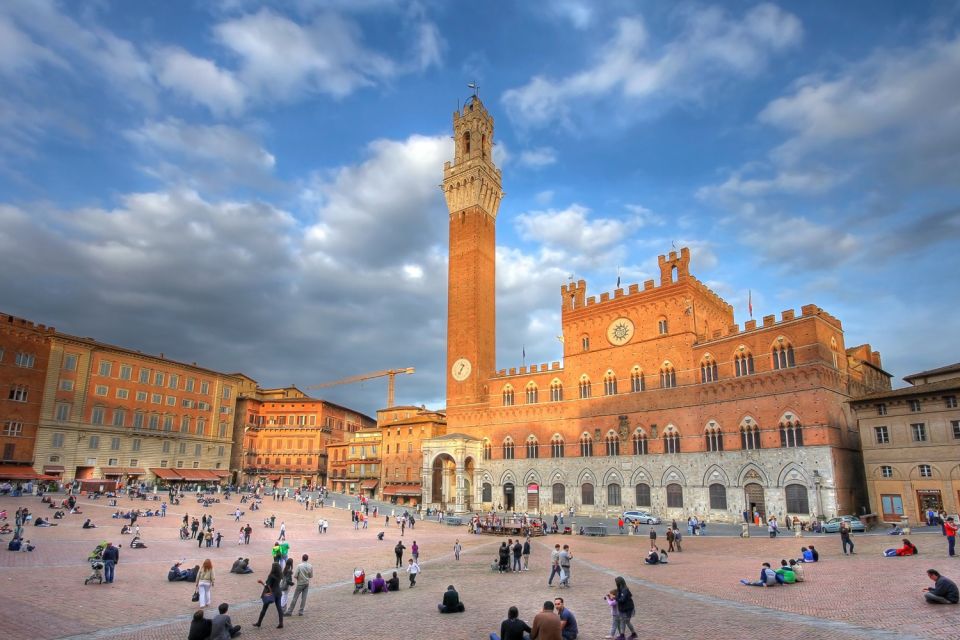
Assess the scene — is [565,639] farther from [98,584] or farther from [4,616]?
[98,584]

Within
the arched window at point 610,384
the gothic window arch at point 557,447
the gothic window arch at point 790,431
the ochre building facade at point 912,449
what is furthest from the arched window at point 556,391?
the ochre building facade at point 912,449

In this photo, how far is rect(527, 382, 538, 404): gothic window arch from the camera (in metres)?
61.5

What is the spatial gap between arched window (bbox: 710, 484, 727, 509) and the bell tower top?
1638 inches

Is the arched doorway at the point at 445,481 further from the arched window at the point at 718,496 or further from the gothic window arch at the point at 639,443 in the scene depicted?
the arched window at the point at 718,496

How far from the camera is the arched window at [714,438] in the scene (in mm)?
46438

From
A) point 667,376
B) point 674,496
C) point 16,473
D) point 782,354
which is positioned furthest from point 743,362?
point 16,473

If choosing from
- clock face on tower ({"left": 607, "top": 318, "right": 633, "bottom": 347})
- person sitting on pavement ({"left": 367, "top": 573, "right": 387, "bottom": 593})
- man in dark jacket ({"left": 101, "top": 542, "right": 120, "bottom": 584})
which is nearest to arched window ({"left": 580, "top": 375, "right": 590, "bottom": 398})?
clock face on tower ({"left": 607, "top": 318, "right": 633, "bottom": 347})

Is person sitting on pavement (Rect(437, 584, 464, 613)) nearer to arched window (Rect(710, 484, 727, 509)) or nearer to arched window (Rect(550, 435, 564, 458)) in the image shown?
arched window (Rect(710, 484, 727, 509))

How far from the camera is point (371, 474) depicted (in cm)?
7875

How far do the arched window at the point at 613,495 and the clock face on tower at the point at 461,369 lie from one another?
68.5ft

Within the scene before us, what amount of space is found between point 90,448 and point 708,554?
6208 centimetres

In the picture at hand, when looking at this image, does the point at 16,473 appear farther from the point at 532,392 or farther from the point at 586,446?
the point at 586,446

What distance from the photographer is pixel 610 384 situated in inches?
2189

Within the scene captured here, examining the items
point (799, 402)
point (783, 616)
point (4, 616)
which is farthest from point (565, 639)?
point (799, 402)
